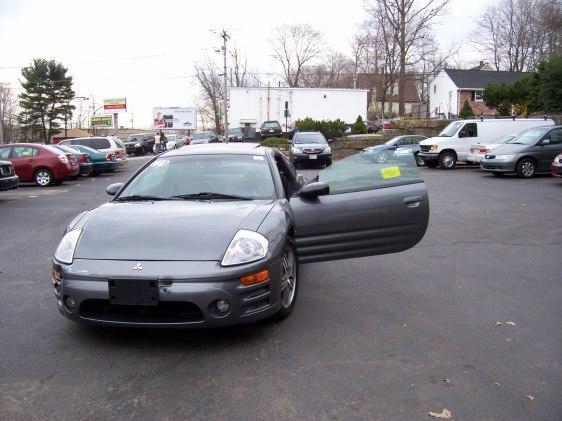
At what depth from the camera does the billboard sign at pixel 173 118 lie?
56.5 metres

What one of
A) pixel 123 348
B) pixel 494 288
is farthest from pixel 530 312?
pixel 123 348

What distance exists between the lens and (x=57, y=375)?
3461 mm

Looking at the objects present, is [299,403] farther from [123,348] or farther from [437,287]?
[437,287]

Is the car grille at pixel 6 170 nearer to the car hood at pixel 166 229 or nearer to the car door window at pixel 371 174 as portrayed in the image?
the car hood at pixel 166 229

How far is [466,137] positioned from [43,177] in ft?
52.4

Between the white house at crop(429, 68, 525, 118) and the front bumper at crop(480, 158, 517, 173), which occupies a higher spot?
the white house at crop(429, 68, 525, 118)

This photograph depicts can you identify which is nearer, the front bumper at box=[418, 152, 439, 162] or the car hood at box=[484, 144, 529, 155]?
the car hood at box=[484, 144, 529, 155]

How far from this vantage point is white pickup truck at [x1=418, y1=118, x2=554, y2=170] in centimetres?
2192

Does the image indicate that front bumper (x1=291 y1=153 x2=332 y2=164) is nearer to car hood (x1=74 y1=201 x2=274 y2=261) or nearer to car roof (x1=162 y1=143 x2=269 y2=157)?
car roof (x1=162 y1=143 x2=269 y2=157)

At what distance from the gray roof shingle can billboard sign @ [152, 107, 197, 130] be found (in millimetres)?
27517

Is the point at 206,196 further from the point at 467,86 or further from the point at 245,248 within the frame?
the point at 467,86

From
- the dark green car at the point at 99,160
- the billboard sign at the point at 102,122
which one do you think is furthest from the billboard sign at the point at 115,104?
the dark green car at the point at 99,160

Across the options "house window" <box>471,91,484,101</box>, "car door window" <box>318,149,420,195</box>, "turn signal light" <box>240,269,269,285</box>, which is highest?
"house window" <box>471,91,484,101</box>

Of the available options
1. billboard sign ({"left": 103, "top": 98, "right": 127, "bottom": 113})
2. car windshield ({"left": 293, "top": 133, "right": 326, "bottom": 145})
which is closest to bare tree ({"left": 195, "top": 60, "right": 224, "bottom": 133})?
billboard sign ({"left": 103, "top": 98, "right": 127, "bottom": 113})
